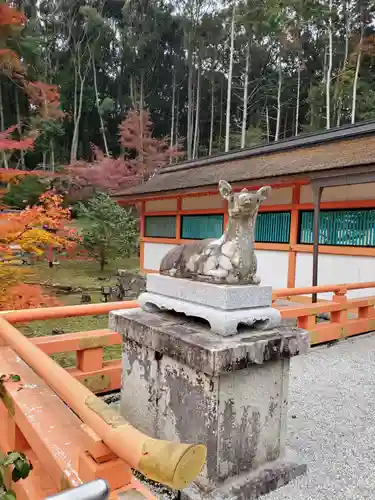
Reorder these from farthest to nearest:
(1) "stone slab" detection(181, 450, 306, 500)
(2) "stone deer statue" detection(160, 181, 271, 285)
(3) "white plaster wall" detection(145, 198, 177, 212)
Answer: (3) "white plaster wall" detection(145, 198, 177, 212) → (2) "stone deer statue" detection(160, 181, 271, 285) → (1) "stone slab" detection(181, 450, 306, 500)

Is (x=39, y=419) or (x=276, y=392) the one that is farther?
(x=276, y=392)

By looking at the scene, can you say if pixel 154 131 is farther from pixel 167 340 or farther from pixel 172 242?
pixel 167 340

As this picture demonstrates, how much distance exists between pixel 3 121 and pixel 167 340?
28.6 meters

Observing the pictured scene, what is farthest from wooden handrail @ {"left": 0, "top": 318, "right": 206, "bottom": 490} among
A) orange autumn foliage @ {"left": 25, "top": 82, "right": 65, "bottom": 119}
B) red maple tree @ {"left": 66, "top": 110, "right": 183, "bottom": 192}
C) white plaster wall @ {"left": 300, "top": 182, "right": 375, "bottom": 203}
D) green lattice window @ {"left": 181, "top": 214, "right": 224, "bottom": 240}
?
orange autumn foliage @ {"left": 25, "top": 82, "right": 65, "bottom": 119}

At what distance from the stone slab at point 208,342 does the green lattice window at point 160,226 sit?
9250 millimetres

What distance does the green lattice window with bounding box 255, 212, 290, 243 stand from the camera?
851 cm

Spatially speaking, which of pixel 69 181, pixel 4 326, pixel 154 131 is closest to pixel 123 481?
pixel 4 326

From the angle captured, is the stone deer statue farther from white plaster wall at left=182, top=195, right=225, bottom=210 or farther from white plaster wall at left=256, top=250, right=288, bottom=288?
white plaster wall at left=182, top=195, right=225, bottom=210

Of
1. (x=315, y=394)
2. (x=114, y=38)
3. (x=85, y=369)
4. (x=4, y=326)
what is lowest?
(x=315, y=394)

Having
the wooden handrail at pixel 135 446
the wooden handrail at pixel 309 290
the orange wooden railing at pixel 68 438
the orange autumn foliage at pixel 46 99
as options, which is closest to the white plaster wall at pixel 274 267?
the wooden handrail at pixel 309 290

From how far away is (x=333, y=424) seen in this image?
3102mm

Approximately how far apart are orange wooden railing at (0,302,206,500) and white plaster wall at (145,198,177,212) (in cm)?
900

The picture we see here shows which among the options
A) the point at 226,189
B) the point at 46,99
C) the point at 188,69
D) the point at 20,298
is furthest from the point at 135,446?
the point at 188,69

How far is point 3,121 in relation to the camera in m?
26.0
